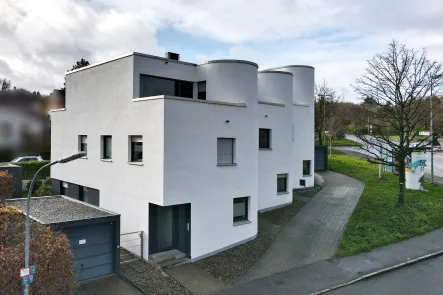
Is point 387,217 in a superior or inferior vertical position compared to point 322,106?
inferior

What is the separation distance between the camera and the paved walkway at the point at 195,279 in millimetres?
10452

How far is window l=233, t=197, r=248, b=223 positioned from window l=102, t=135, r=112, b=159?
6004 mm

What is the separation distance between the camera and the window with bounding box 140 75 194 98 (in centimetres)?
1423

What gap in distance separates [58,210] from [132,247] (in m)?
2.98

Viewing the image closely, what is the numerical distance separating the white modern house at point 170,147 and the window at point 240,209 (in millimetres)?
44

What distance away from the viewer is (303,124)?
23141 mm

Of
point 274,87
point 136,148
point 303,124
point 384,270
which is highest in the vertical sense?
point 274,87

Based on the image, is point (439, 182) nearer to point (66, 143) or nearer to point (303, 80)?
point (303, 80)

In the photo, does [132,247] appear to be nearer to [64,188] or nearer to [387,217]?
[64,188]

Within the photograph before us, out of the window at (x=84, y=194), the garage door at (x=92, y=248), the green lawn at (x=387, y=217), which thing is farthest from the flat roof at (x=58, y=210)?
the green lawn at (x=387, y=217)

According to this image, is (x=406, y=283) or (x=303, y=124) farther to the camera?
(x=303, y=124)

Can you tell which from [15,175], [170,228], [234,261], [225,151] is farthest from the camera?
[15,175]

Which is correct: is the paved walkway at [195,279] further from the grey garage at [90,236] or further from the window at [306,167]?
the window at [306,167]

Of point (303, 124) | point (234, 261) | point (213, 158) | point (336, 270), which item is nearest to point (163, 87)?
point (213, 158)
